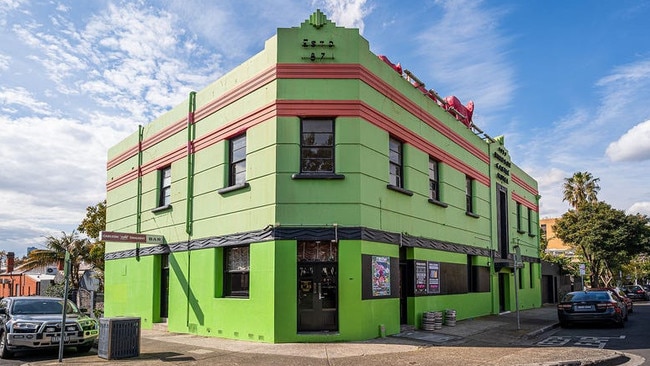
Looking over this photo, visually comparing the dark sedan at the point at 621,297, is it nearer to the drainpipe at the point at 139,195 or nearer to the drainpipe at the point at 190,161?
the drainpipe at the point at 190,161

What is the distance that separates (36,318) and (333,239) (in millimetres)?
7403

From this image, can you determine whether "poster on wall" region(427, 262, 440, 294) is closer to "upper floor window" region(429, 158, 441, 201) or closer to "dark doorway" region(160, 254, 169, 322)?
"upper floor window" region(429, 158, 441, 201)

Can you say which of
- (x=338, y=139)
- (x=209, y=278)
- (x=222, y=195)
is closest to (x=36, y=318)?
(x=209, y=278)

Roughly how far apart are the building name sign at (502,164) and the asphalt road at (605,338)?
8484mm

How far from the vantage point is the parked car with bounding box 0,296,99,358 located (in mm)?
12125

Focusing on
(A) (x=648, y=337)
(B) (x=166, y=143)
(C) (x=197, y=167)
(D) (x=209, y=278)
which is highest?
(B) (x=166, y=143)

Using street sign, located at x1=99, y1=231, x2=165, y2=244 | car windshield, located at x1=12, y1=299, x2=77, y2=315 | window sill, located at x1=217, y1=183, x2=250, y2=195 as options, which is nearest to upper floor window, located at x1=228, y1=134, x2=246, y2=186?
window sill, located at x1=217, y1=183, x2=250, y2=195

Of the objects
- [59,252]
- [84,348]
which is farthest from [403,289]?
[59,252]

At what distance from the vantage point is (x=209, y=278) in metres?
15.4

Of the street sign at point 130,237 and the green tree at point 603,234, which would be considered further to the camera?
the green tree at point 603,234

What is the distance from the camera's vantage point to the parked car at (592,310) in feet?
57.0

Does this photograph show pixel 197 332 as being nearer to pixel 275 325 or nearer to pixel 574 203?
pixel 275 325

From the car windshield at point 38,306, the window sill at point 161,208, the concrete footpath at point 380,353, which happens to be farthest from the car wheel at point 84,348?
the window sill at point 161,208

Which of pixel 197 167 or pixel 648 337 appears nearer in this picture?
pixel 648 337
